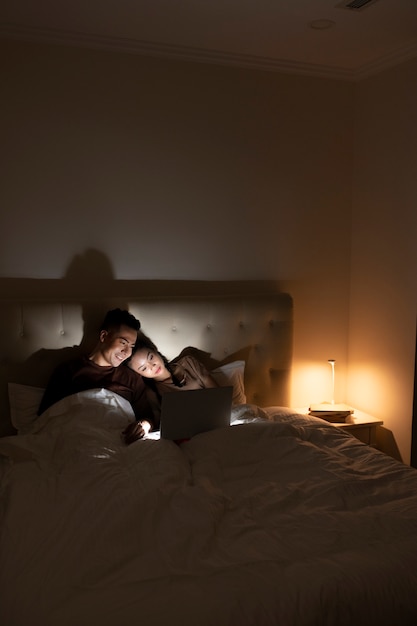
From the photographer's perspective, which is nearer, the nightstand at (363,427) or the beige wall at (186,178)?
the beige wall at (186,178)

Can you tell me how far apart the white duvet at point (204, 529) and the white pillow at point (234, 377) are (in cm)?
61

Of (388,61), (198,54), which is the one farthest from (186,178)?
(388,61)

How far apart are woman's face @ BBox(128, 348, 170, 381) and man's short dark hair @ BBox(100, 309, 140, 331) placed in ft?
0.47

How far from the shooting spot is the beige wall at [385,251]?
338 cm

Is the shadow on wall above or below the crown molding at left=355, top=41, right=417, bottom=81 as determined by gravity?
below

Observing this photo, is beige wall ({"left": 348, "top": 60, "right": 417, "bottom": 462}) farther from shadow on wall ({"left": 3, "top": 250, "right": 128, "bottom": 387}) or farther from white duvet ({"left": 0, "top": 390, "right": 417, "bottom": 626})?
shadow on wall ({"left": 3, "top": 250, "right": 128, "bottom": 387})

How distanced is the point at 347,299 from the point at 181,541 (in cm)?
243

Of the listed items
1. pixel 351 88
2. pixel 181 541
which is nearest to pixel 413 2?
pixel 351 88

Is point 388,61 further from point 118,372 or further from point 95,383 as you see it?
point 95,383

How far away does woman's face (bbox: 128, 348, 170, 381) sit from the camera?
314 centimetres

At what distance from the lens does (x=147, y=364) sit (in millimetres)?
3146

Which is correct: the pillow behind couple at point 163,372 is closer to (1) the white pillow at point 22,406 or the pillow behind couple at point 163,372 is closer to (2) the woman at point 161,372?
(2) the woman at point 161,372

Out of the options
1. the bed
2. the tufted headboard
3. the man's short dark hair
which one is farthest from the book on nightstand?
the man's short dark hair

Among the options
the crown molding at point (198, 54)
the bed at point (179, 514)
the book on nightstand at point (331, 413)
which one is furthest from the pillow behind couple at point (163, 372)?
the crown molding at point (198, 54)
